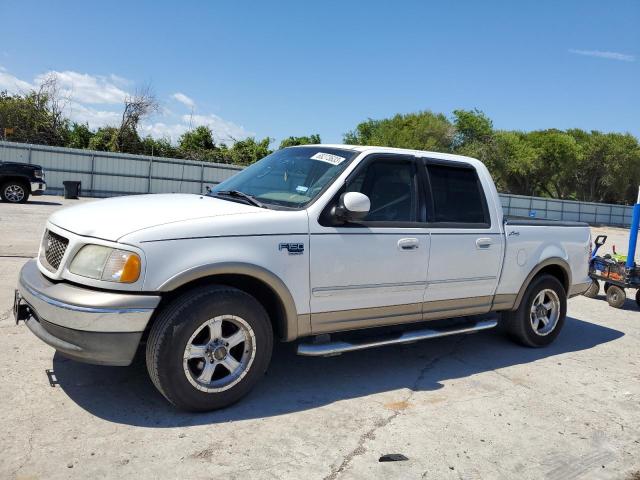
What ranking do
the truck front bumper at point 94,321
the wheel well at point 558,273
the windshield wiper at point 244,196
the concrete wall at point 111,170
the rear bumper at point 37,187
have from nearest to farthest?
the truck front bumper at point 94,321
the windshield wiper at point 244,196
the wheel well at point 558,273
the rear bumper at point 37,187
the concrete wall at point 111,170

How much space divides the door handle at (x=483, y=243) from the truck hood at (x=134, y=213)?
7.00 feet

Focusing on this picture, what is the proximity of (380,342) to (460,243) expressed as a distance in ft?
3.88

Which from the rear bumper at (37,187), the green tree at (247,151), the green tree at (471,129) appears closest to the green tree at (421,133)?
the green tree at (471,129)

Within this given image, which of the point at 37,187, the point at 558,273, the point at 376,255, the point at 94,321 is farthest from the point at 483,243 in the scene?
the point at 37,187

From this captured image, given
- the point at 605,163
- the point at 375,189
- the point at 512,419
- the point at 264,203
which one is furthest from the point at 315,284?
the point at 605,163

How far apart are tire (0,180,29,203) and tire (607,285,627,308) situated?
1740 cm

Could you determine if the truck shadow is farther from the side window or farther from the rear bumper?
the rear bumper

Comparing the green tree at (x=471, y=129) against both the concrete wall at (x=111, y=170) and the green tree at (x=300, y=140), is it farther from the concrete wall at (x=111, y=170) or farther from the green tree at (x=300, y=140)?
the concrete wall at (x=111, y=170)

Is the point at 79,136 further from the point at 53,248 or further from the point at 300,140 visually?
the point at 53,248

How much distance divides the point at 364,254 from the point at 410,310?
0.76m

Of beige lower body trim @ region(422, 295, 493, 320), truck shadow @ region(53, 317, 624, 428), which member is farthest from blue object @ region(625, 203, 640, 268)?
beige lower body trim @ region(422, 295, 493, 320)

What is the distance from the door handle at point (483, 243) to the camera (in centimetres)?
494

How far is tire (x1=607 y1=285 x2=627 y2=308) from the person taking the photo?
833 cm

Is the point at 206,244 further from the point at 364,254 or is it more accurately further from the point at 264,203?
the point at 364,254
